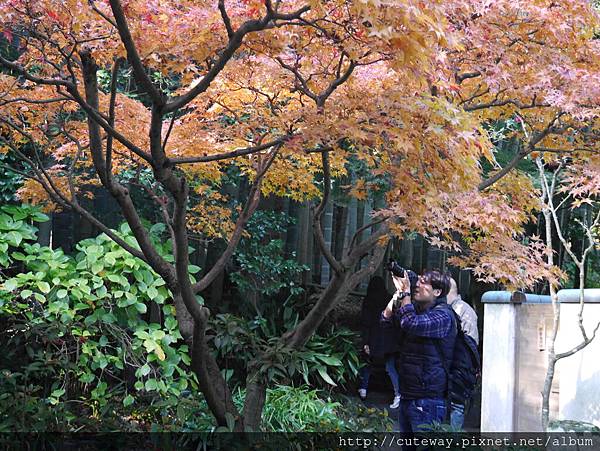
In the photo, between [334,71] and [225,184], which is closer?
[334,71]

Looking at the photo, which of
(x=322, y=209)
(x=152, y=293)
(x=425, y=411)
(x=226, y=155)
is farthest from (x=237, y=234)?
(x=152, y=293)

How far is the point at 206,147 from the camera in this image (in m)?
4.66

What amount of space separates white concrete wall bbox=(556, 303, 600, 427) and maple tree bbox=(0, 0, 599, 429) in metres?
0.55

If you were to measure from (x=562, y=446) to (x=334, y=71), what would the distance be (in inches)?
101

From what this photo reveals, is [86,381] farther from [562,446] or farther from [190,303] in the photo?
[562,446]

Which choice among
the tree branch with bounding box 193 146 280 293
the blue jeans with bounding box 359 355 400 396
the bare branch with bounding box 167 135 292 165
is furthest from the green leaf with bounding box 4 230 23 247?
the blue jeans with bounding box 359 355 400 396

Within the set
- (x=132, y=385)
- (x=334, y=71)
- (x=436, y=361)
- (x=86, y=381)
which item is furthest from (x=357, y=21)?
(x=132, y=385)

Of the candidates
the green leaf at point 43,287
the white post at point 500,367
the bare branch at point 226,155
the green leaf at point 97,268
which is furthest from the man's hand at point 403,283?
the green leaf at point 43,287

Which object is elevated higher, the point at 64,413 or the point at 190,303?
the point at 190,303

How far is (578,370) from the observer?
4.94m

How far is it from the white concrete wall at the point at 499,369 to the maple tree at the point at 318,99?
41.4 inches

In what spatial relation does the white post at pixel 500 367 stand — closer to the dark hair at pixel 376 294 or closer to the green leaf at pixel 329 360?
the green leaf at pixel 329 360

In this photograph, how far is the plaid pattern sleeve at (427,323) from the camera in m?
4.30

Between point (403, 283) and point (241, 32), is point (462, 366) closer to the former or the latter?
point (403, 283)
